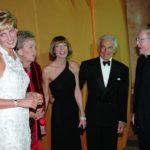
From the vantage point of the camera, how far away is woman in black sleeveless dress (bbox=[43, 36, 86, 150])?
3250 mm

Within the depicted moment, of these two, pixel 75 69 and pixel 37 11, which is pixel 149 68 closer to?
pixel 75 69

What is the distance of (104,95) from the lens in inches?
134

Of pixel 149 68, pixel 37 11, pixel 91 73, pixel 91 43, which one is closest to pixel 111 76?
pixel 91 73

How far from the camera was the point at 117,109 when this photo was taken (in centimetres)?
353

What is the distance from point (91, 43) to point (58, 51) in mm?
955

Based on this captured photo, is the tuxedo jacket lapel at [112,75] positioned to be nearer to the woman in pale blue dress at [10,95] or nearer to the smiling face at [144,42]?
the smiling face at [144,42]

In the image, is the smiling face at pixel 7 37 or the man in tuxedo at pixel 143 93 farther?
the man in tuxedo at pixel 143 93

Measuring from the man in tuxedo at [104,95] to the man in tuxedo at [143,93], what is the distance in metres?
0.26

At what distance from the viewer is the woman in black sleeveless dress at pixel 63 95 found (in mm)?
3250

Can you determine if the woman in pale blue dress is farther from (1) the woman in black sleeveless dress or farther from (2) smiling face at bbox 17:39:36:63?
(1) the woman in black sleeveless dress

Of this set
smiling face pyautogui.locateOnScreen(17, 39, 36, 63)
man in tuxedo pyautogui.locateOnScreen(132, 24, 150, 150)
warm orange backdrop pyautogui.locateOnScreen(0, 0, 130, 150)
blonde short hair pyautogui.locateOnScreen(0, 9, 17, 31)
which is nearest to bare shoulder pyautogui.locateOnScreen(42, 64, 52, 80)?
warm orange backdrop pyautogui.locateOnScreen(0, 0, 130, 150)

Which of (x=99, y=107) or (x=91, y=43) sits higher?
(x=91, y=43)

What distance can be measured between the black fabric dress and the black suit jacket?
20 centimetres

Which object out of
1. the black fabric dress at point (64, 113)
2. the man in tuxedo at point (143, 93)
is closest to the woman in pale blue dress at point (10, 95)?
the black fabric dress at point (64, 113)
